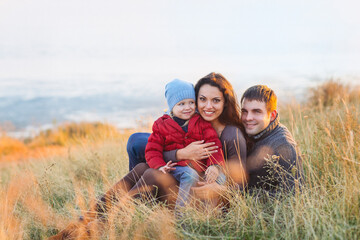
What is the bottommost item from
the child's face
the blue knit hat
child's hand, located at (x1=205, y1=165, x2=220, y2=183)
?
child's hand, located at (x1=205, y1=165, x2=220, y2=183)

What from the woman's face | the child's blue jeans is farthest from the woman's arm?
the woman's face

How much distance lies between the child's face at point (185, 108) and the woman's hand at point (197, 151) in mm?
326

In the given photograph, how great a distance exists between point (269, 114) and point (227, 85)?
1.65 ft

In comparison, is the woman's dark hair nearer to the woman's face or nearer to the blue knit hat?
the woman's face

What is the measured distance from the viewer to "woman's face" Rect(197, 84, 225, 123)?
3.41 m

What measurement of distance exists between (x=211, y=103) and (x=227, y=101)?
0.17 m

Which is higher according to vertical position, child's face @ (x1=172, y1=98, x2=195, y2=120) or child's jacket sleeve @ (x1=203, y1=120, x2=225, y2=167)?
child's face @ (x1=172, y1=98, x2=195, y2=120)

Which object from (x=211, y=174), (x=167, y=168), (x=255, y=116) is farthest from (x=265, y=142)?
(x=167, y=168)

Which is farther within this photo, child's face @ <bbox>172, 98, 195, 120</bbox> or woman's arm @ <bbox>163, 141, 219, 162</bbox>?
child's face @ <bbox>172, 98, 195, 120</bbox>

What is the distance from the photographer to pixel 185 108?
355cm

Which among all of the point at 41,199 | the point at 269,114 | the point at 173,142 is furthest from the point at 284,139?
the point at 41,199

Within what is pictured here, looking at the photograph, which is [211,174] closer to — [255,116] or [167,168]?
[167,168]

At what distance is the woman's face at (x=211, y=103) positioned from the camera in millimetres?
3408

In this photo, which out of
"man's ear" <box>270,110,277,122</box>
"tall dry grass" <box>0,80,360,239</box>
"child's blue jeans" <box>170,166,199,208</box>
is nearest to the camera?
"tall dry grass" <box>0,80,360,239</box>
